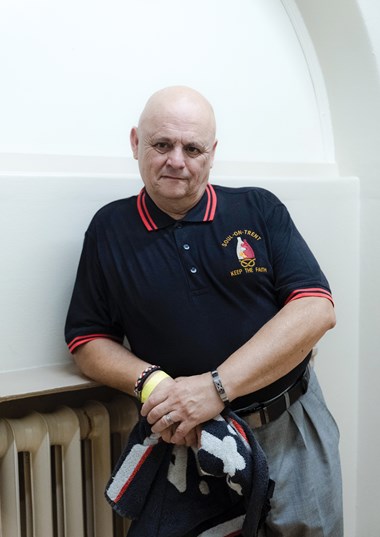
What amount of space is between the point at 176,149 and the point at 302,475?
0.81m

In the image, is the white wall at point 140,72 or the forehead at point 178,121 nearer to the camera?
the forehead at point 178,121

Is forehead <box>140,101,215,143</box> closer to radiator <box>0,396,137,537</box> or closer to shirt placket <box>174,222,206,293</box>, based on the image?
shirt placket <box>174,222,206,293</box>

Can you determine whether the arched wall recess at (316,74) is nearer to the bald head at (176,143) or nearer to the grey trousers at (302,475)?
the bald head at (176,143)

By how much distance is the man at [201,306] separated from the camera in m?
1.51

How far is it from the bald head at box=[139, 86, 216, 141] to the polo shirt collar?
0.16 metres

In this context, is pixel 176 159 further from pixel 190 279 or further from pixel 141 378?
pixel 141 378

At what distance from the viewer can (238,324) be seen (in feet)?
5.17

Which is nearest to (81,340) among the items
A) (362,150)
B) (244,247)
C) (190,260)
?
(190,260)

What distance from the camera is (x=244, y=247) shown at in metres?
1.60

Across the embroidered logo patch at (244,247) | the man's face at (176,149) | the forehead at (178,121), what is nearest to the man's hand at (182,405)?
the embroidered logo patch at (244,247)

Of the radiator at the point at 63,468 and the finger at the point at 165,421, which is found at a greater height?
the finger at the point at 165,421

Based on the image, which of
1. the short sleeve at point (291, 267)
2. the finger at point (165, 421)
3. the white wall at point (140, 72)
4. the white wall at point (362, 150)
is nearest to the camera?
the finger at point (165, 421)

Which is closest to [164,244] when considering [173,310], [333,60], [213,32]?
A: [173,310]

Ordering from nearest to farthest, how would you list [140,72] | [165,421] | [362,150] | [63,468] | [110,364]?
[165,421], [110,364], [63,468], [140,72], [362,150]
